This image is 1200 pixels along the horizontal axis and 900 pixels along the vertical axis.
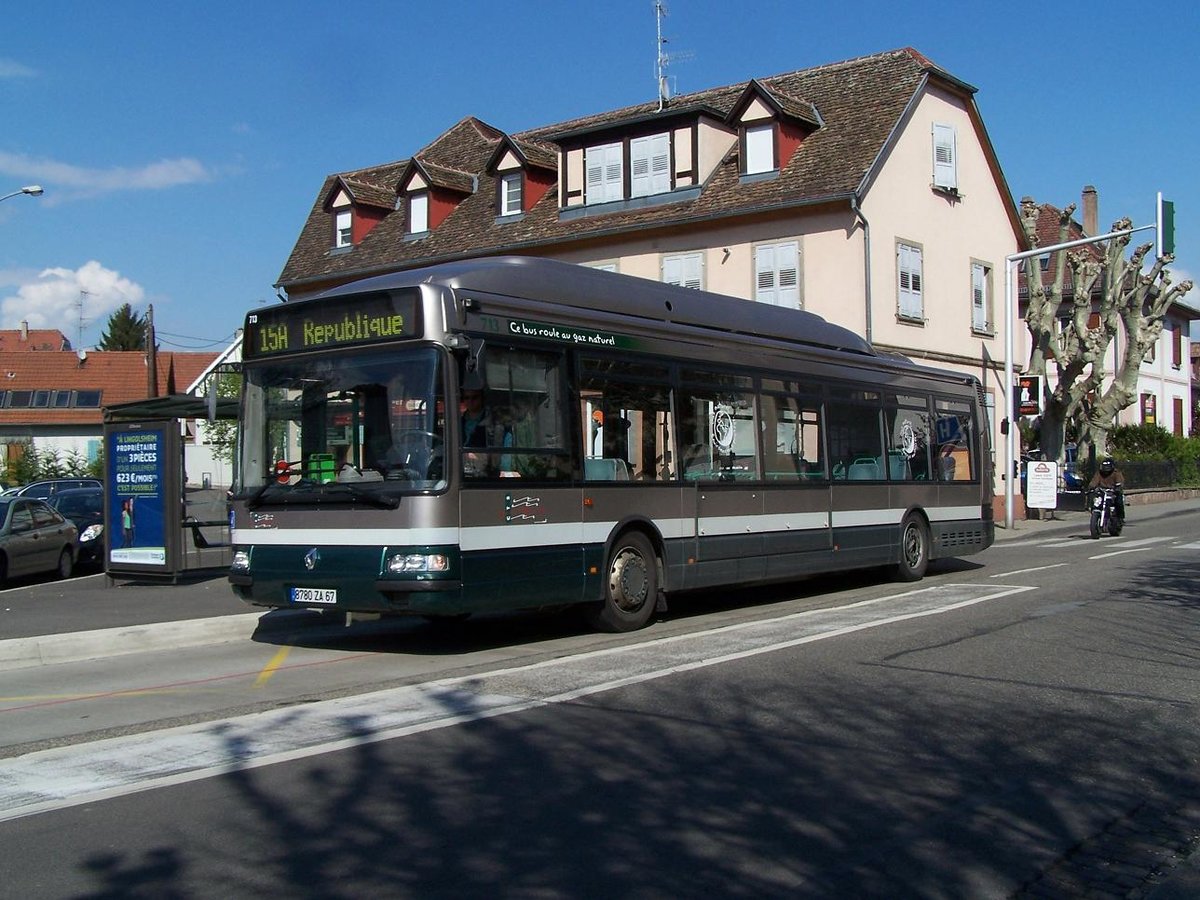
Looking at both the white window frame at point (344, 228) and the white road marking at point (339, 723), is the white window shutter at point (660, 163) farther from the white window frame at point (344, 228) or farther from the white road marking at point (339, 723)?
the white road marking at point (339, 723)

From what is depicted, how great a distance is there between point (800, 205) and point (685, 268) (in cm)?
364

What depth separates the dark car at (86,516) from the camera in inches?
861

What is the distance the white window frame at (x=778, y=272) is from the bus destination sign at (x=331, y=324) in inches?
730

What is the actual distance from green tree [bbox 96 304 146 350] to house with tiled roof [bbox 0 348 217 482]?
35725 millimetres

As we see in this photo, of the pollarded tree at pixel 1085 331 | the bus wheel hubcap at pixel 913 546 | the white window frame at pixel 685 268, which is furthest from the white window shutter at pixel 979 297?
the bus wheel hubcap at pixel 913 546

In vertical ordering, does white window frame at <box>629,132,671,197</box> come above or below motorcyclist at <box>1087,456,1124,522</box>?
above

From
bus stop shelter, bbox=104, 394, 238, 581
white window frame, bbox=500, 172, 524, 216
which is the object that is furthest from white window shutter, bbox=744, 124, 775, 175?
bus stop shelter, bbox=104, 394, 238, 581

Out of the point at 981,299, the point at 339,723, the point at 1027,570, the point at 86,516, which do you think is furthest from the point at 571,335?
the point at 981,299

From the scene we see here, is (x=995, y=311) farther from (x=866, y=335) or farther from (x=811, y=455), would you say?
(x=811, y=455)

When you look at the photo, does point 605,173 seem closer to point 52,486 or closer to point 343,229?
point 343,229

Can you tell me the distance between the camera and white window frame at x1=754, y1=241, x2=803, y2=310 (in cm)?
2836

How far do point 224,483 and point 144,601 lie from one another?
53.2 m

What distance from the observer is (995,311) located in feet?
111

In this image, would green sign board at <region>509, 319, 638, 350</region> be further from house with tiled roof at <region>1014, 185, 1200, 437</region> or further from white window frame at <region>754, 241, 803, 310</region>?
house with tiled roof at <region>1014, 185, 1200, 437</region>
